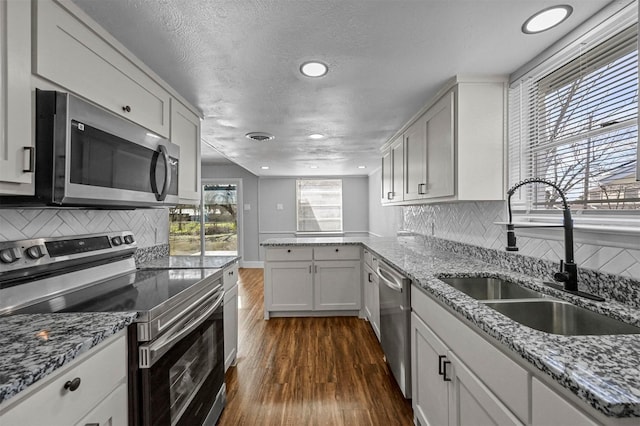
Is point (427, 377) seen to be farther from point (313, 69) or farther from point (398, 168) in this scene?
point (398, 168)

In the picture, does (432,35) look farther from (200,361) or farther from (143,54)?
(200,361)

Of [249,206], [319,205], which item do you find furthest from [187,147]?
[319,205]

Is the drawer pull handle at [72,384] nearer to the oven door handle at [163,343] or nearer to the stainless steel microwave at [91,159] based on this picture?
the oven door handle at [163,343]

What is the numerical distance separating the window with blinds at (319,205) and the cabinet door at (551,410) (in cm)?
625

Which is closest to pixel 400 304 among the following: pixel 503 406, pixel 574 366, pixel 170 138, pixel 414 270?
pixel 414 270

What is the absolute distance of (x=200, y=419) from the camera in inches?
59.6

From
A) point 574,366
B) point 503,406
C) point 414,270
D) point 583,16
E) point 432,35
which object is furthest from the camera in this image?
point 414,270

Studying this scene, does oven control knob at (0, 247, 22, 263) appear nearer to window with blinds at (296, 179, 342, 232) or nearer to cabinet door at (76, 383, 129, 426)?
cabinet door at (76, 383, 129, 426)

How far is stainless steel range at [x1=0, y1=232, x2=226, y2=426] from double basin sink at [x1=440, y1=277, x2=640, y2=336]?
4.47 ft

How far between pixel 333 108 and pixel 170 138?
1267mm

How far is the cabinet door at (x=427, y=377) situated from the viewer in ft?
4.40

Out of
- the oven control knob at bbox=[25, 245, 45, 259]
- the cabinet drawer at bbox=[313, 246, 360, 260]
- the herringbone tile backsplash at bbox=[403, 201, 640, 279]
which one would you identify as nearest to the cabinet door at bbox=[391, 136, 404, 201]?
the herringbone tile backsplash at bbox=[403, 201, 640, 279]

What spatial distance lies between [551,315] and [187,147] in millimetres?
2477

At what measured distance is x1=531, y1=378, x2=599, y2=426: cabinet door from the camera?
656 mm
